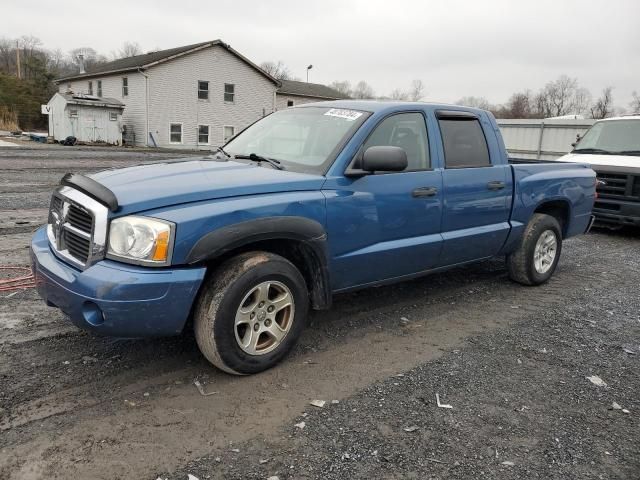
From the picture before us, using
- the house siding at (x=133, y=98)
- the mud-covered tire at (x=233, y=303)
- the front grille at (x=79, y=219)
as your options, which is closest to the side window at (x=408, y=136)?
the mud-covered tire at (x=233, y=303)

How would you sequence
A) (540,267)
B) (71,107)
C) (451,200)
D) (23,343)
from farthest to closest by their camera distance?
1. (71,107)
2. (540,267)
3. (451,200)
4. (23,343)

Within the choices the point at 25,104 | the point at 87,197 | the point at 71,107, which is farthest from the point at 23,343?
the point at 25,104

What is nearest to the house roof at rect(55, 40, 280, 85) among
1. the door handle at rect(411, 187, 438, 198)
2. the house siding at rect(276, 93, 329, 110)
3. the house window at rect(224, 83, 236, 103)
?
the house window at rect(224, 83, 236, 103)

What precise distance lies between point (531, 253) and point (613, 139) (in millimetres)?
5605

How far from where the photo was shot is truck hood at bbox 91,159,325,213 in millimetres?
3213

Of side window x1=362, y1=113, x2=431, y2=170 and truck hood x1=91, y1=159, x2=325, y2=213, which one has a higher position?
side window x1=362, y1=113, x2=431, y2=170

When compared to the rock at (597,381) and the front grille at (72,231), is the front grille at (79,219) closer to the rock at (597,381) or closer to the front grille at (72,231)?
the front grille at (72,231)

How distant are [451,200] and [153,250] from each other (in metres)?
2.71

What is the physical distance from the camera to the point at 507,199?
5305mm

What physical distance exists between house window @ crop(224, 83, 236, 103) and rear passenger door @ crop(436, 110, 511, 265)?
31.3 m

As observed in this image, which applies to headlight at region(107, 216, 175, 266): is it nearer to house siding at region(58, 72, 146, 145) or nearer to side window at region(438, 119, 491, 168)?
side window at region(438, 119, 491, 168)

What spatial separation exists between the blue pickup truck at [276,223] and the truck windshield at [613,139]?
17.9 feet

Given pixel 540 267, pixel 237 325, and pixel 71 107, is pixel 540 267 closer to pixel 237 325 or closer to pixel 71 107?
pixel 237 325

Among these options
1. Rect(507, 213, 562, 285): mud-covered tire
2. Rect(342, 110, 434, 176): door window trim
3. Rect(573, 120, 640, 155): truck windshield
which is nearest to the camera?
Rect(342, 110, 434, 176): door window trim
